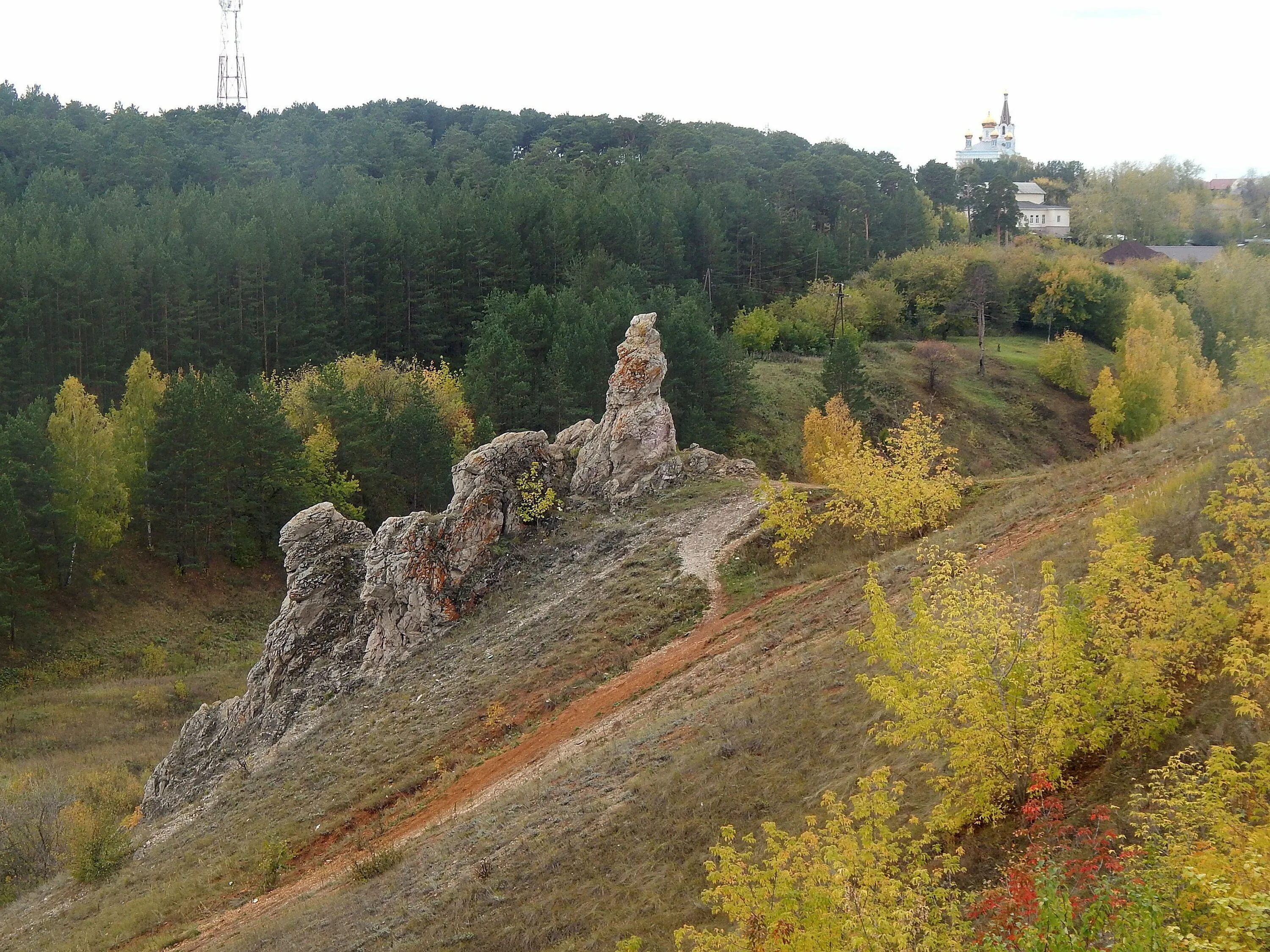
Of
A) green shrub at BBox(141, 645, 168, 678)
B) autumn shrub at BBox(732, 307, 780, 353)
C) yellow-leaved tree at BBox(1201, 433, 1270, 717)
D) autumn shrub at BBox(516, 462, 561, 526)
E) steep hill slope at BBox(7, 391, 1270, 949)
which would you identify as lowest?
green shrub at BBox(141, 645, 168, 678)

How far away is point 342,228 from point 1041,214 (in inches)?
4109

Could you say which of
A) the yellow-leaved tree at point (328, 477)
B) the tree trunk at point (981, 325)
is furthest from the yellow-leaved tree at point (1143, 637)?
the tree trunk at point (981, 325)

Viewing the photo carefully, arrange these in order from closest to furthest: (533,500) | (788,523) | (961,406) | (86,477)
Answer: (788,523) < (533,500) < (86,477) < (961,406)

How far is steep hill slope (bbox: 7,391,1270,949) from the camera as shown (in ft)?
49.6

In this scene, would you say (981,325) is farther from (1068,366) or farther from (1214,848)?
(1214,848)

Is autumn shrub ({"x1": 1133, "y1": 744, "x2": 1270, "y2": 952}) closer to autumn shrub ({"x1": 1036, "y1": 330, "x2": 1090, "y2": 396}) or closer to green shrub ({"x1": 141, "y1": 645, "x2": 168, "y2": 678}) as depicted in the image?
green shrub ({"x1": 141, "y1": 645, "x2": 168, "y2": 678})

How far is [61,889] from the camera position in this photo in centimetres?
2647

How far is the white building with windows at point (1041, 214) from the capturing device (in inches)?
5571

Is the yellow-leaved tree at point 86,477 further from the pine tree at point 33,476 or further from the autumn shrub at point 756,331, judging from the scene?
the autumn shrub at point 756,331

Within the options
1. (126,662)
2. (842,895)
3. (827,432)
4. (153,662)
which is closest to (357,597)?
(153,662)

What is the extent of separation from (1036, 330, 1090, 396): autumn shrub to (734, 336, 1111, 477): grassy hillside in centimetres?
73

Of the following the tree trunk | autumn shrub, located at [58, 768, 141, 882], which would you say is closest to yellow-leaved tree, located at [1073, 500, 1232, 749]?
autumn shrub, located at [58, 768, 141, 882]

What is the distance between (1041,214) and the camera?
144125mm

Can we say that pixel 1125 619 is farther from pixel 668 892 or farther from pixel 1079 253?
pixel 1079 253
